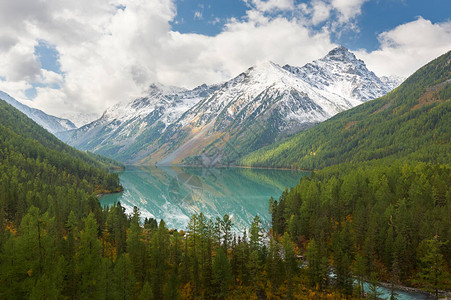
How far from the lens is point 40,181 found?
106938 mm

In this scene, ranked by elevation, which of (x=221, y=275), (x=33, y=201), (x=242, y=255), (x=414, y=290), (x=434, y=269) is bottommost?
(x=414, y=290)

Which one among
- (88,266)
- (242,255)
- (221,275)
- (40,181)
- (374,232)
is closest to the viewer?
(88,266)

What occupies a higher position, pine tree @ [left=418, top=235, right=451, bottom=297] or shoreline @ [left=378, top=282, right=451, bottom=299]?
pine tree @ [left=418, top=235, right=451, bottom=297]

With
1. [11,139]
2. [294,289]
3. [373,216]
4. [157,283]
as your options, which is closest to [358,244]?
[373,216]

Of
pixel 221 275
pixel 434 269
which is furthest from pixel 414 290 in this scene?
pixel 221 275

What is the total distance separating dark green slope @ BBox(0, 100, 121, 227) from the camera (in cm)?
7362

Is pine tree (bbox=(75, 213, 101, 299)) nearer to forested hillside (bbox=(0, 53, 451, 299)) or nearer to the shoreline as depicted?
forested hillside (bbox=(0, 53, 451, 299))

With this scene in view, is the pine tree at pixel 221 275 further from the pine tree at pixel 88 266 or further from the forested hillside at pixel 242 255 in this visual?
the pine tree at pixel 88 266

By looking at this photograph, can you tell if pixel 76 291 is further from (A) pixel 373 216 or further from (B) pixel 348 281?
(A) pixel 373 216

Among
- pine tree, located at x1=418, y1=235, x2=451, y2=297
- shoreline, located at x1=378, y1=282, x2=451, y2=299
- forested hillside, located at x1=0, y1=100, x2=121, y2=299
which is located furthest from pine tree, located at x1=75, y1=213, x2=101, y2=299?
pine tree, located at x1=418, y1=235, x2=451, y2=297

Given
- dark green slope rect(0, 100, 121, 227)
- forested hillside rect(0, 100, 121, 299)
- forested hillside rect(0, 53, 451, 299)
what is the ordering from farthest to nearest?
dark green slope rect(0, 100, 121, 227) < forested hillside rect(0, 100, 121, 299) < forested hillside rect(0, 53, 451, 299)

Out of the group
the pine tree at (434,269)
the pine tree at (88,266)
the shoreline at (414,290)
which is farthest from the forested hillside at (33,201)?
the pine tree at (434,269)

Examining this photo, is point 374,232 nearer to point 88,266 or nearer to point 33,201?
point 88,266

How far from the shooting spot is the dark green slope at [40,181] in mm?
73625
